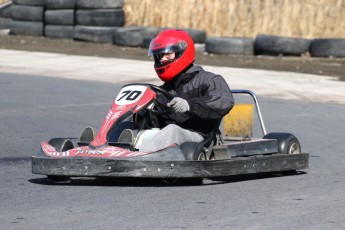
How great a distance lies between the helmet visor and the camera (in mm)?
8031

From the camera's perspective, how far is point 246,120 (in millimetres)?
8734

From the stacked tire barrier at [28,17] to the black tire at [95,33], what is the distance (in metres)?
1.15

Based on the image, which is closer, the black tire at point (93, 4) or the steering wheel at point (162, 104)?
the steering wheel at point (162, 104)

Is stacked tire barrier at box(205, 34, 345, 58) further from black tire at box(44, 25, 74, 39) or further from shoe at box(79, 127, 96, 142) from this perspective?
shoe at box(79, 127, 96, 142)

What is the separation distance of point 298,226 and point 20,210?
1.73m

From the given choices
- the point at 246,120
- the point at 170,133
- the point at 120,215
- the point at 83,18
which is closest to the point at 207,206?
the point at 120,215

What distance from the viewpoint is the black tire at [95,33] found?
21.8 metres

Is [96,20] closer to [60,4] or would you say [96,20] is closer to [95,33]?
[95,33]

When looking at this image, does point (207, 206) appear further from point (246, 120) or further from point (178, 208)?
point (246, 120)

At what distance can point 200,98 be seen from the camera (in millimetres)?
7852

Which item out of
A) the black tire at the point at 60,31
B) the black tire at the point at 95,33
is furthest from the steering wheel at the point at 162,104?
the black tire at the point at 60,31

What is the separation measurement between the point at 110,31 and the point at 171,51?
13851mm

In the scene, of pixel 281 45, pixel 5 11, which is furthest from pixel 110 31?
pixel 5 11

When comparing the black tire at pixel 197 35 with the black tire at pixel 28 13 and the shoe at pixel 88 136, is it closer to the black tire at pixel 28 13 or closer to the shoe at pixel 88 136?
the black tire at pixel 28 13
